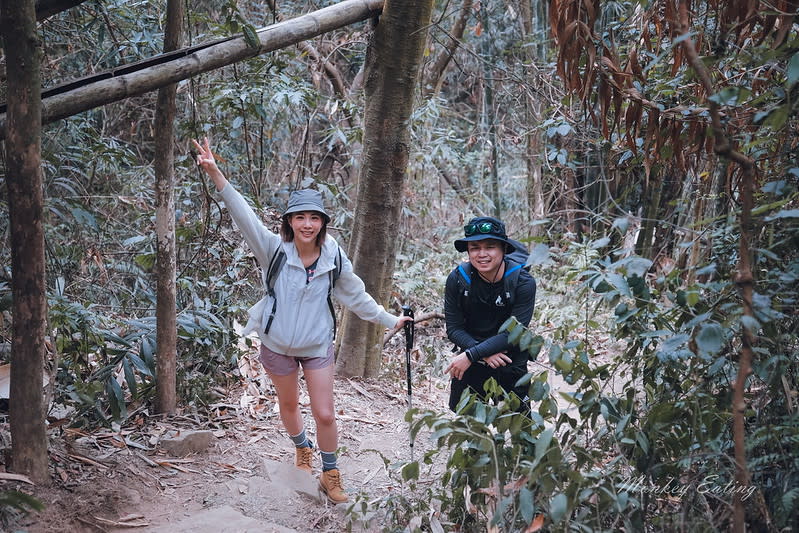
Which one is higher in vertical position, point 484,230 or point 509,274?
point 484,230

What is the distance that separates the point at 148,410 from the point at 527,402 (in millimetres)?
2641

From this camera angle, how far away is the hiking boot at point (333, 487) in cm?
400

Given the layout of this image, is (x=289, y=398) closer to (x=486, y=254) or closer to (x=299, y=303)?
(x=299, y=303)

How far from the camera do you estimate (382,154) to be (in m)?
5.67

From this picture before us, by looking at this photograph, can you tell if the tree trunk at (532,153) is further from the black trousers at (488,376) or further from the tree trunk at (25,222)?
the tree trunk at (25,222)

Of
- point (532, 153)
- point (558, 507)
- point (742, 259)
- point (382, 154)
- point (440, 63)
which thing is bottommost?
point (558, 507)

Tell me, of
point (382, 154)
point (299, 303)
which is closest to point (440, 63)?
point (382, 154)

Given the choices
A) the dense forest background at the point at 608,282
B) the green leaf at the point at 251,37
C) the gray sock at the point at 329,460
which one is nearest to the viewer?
the dense forest background at the point at 608,282

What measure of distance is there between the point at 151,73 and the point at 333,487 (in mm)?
2524

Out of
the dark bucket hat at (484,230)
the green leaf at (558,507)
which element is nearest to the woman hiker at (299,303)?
the dark bucket hat at (484,230)

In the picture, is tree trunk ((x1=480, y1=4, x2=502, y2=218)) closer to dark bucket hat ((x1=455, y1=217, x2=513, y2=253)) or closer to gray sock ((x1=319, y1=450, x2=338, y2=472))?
dark bucket hat ((x1=455, y1=217, x2=513, y2=253))

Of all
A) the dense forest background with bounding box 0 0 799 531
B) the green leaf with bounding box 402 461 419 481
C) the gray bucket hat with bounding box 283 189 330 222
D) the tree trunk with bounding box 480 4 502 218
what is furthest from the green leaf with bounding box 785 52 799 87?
the tree trunk with bounding box 480 4 502 218

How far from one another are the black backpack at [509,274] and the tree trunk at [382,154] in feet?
6.51

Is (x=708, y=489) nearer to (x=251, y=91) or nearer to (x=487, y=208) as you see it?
(x=251, y=91)
